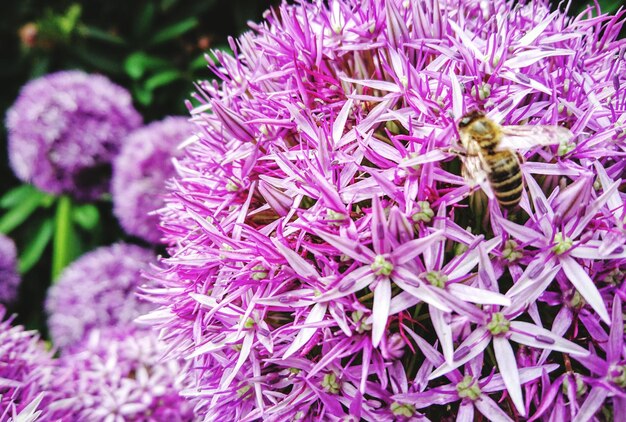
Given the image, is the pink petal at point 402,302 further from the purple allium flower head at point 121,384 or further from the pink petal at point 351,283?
the purple allium flower head at point 121,384

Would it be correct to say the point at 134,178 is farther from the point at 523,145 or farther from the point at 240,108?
the point at 523,145

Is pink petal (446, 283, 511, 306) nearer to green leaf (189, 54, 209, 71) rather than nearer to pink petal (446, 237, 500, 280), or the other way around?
pink petal (446, 237, 500, 280)

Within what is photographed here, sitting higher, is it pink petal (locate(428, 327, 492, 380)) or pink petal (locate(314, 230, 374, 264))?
pink petal (locate(314, 230, 374, 264))

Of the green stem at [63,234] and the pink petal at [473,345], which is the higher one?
the green stem at [63,234]

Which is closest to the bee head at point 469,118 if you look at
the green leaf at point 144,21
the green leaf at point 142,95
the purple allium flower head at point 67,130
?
the purple allium flower head at point 67,130

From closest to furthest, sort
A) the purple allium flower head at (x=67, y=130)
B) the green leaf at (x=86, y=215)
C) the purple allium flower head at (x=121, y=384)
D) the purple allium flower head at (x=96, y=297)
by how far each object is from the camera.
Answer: the purple allium flower head at (x=121, y=384)
the purple allium flower head at (x=96, y=297)
the purple allium flower head at (x=67, y=130)
the green leaf at (x=86, y=215)

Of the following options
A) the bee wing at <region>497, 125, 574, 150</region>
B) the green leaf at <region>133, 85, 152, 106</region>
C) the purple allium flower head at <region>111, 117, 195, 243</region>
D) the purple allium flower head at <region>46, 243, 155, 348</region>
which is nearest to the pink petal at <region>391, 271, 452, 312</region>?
the bee wing at <region>497, 125, 574, 150</region>
